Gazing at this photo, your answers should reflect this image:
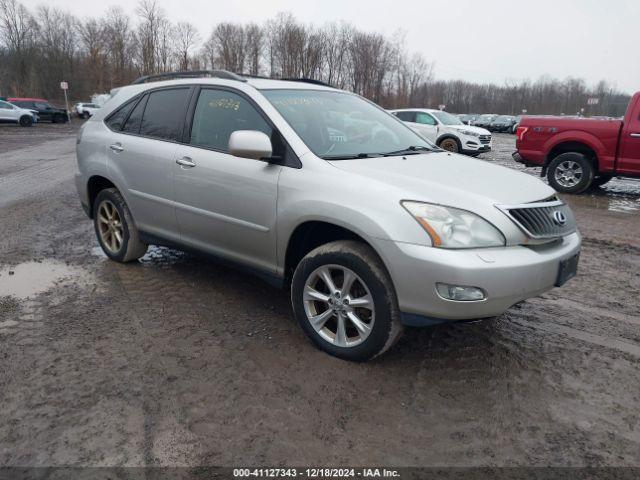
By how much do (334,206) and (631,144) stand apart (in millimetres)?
8468

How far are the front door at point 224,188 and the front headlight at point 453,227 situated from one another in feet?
3.52

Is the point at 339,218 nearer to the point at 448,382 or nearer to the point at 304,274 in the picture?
the point at 304,274

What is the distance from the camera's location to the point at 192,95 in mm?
4184

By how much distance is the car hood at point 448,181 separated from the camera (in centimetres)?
286

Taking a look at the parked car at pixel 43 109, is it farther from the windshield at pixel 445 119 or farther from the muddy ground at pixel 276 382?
the muddy ground at pixel 276 382

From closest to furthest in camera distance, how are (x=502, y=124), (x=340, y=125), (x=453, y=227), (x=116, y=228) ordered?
(x=453, y=227) → (x=340, y=125) → (x=116, y=228) → (x=502, y=124)

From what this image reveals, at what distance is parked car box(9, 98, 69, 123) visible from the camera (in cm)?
3541

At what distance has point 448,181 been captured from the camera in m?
3.08

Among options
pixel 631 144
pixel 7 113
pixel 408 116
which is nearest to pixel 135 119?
pixel 631 144

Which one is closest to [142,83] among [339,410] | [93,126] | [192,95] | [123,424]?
[93,126]

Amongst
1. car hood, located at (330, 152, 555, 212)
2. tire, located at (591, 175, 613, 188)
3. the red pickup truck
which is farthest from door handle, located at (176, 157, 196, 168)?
tire, located at (591, 175, 613, 188)

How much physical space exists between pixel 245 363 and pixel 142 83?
321cm

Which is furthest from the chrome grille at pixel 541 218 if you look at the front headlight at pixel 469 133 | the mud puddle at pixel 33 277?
the front headlight at pixel 469 133

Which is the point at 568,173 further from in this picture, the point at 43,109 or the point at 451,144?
the point at 43,109
